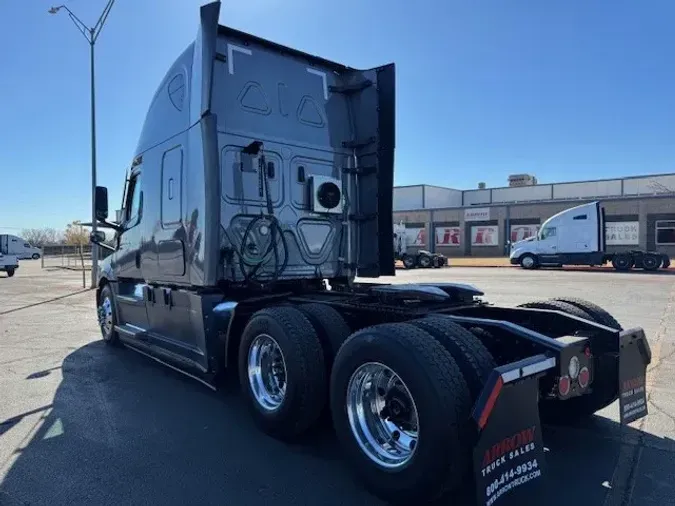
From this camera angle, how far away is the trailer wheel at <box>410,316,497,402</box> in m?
2.91

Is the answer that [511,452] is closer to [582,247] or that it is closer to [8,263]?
[582,247]

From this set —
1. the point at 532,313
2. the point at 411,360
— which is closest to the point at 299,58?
the point at 532,313

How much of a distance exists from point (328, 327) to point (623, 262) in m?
27.9

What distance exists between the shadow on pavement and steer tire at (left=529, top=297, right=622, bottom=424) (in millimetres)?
178

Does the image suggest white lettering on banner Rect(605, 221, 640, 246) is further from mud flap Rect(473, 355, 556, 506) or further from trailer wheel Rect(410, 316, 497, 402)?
mud flap Rect(473, 355, 556, 506)

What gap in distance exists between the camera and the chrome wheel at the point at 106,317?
7801mm

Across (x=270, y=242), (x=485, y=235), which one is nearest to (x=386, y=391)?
(x=270, y=242)

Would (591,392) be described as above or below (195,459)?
above

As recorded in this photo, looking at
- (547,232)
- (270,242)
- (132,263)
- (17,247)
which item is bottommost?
(132,263)

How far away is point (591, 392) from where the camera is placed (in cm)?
374

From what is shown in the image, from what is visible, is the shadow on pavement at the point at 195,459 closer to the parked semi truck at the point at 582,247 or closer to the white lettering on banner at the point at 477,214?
the parked semi truck at the point at 582,247

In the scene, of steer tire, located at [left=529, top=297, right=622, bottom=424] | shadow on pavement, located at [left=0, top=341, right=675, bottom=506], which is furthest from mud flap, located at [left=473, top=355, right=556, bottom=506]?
steer tire, located at [left=529, top=297, right=622, bottom=424]

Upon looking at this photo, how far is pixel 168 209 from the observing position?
579 cm

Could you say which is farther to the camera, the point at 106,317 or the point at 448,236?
the point at 448,236
